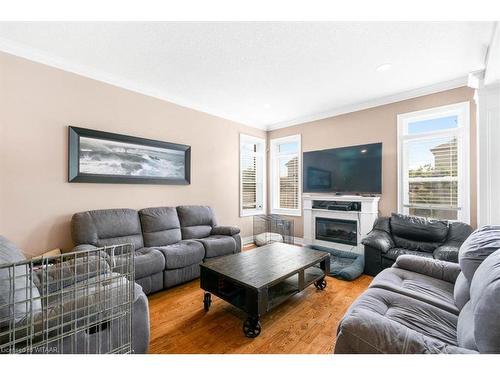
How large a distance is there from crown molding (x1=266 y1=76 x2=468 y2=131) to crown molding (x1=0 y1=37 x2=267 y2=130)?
7.20 feet

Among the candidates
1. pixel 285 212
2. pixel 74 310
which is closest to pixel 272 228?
pixel 285 212

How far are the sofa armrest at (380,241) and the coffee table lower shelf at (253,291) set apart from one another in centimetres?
77

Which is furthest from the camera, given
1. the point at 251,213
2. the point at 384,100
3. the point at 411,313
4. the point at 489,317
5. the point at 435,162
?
the point at 251,213

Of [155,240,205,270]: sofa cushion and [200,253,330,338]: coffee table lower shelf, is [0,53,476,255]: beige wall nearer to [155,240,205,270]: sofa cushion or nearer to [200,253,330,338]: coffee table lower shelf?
[155,240,205,270]: sofa cushion

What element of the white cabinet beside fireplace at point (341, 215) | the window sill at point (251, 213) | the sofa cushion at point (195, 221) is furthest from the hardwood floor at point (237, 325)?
the window sill at point (251, 213)

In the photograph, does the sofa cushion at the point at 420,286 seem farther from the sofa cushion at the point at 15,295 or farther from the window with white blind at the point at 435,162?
the sofa cushion at the point at 15,295

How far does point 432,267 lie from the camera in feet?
6.25

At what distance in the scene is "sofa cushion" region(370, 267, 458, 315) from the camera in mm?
1505

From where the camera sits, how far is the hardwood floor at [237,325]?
1.69 m

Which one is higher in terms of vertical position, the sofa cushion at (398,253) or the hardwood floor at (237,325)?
the sofa cushion at (398,253)

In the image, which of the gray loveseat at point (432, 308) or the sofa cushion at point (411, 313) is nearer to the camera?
the gray loveseat at point (432, 308)

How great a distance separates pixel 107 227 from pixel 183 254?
955 millimetres

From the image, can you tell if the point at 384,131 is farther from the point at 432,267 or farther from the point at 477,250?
the point at 477,250

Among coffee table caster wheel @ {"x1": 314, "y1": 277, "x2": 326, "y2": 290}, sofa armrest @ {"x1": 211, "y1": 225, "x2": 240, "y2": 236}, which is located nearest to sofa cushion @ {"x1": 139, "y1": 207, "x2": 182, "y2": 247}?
sofa armrest @ {"x1": 211, "y1": 225, "x2": 240, "y2": 236}
